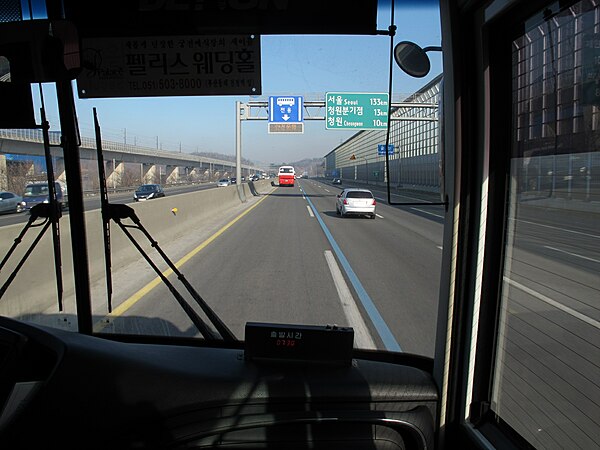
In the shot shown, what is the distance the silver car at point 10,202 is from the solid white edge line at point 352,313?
8.93 feet

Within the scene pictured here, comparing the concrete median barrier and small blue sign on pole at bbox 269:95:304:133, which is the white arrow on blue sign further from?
the concrete median barrier

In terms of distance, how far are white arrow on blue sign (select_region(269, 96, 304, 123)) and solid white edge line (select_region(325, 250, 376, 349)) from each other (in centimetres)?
217

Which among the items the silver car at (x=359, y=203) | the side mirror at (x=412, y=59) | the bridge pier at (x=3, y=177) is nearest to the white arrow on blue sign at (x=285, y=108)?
the side mirror at (x=412, y=59)

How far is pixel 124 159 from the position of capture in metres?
3.32

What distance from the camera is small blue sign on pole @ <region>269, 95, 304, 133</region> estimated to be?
4188mm

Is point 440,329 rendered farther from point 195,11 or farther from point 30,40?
point 30,40

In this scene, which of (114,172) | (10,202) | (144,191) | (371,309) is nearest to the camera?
(10,202)

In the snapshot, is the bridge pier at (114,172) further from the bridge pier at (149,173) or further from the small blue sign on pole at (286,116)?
the small blue sign on pole at (286,116)

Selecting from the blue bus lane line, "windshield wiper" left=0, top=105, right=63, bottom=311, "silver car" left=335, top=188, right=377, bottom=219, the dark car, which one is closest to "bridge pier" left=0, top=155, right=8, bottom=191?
"windshield wiper" left=0, top=105, right=63, bottom=311

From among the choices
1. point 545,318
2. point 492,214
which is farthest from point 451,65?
point 545,318

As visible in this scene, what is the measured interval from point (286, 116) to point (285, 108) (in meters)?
0.77

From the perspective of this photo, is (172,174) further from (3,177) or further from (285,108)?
(3,177)

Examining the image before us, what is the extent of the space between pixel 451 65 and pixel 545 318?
1103 mm

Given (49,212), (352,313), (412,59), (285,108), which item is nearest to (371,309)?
(352,313)
